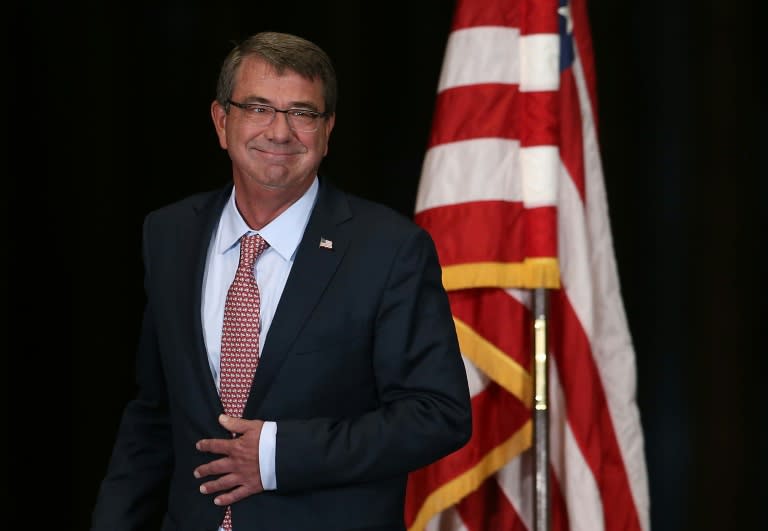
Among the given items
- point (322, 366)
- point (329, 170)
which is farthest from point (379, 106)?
point (322, 366)

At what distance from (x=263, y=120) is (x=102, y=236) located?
147cm

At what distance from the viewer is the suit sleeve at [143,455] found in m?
1.89

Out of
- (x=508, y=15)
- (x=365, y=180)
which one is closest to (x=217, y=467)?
(x=508, y=15)

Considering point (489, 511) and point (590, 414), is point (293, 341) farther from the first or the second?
point (489, 511)

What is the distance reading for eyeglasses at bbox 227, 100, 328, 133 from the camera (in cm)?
178

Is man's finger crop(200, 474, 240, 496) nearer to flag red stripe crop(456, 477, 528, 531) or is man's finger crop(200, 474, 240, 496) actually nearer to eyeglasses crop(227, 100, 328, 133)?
eyeglasses crop(227, 100, 328, 133)

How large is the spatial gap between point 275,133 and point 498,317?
1.00 metres

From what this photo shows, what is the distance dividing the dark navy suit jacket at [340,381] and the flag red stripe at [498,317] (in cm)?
84

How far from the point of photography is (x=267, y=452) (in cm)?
164

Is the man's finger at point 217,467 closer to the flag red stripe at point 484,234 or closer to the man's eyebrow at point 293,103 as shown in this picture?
the man's eyebrow at point 293,103

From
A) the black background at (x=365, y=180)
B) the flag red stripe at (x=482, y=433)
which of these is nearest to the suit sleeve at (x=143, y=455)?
the flag red stripe at (x=482, y=433)

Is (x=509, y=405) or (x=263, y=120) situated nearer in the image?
(x=263, y=120)

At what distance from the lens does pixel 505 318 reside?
8.54ft

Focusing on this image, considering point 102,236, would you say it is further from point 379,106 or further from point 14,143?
point 379,106
